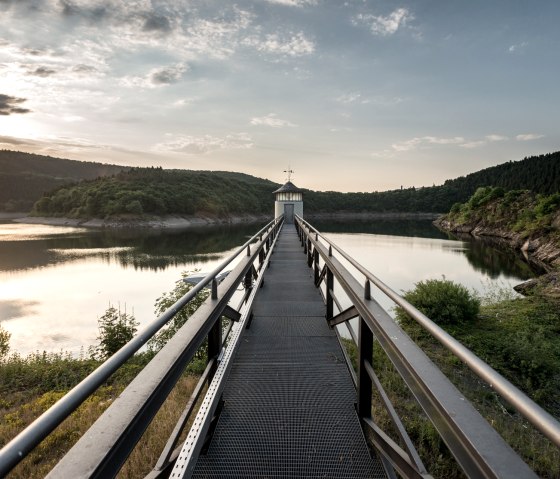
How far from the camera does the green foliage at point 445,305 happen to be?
1404 centimetres

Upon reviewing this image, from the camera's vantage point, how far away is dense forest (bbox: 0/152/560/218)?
328 ft

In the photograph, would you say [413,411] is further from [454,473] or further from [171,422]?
[171,422]

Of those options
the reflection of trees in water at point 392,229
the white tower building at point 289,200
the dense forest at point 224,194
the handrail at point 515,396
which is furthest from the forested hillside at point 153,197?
the handrail at point 515,396

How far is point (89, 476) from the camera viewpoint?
1491mm

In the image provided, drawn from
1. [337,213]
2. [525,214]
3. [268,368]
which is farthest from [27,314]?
[337,213]

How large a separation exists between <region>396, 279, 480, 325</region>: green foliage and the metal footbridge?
9.62 m

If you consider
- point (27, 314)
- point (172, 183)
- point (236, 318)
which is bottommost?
point (27, 314)

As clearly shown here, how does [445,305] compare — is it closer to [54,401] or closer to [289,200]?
[54,401]

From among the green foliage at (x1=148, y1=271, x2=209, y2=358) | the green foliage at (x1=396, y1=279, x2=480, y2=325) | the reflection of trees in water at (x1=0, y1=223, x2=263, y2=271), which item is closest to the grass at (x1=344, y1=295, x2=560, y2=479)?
the green foliage at (x1=396, y1=279, x2=480, y2=325)

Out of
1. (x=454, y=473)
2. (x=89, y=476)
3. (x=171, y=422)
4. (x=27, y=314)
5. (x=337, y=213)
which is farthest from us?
(x=337, y=213)

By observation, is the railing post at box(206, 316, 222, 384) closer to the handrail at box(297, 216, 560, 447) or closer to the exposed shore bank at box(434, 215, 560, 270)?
the handrail at box(297, 216, 560, 447)

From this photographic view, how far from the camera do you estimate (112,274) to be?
37094 millimetres

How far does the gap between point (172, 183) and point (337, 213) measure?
241 ft

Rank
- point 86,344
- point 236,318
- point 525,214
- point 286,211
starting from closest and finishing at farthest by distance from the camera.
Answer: point 236,318, point 86,344, point 286,211, point 525,214
